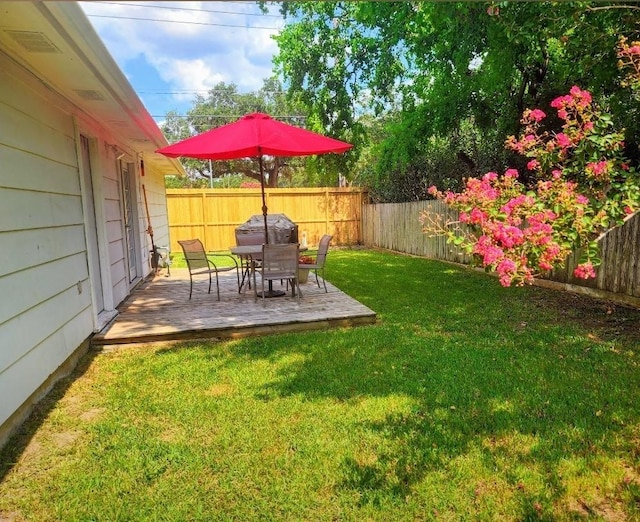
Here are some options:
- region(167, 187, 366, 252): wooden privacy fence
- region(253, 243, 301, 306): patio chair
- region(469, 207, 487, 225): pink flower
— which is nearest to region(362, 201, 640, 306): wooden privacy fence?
region(167, 187, 366, 252): wooden privacy fence

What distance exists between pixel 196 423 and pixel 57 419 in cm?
95

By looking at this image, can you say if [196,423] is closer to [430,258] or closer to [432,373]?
[432,373]

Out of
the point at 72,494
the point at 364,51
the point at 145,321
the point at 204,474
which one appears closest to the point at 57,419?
the point at 72,494

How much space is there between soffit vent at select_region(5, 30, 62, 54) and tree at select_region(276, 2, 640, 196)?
2874 mm

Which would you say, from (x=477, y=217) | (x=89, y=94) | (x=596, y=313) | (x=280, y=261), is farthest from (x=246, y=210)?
(x=477, y=217)

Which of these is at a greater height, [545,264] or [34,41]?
[34,41]

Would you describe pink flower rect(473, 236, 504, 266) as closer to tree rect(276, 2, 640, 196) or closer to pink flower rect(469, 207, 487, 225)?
pink flower rect(469, 207, 487, 225)

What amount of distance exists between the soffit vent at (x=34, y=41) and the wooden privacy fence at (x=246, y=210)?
1008 centimetres

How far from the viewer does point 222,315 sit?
495 cm

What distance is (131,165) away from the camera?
7473 mm

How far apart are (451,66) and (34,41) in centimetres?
785

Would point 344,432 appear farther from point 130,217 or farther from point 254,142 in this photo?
point 130,217

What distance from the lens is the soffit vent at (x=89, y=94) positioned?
3.74 metres

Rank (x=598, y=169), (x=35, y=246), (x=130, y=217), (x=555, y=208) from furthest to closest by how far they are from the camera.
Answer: (x=130, y=217) → (x=35, y=246) → (x=598, y=169) → (x=555, y=208)
